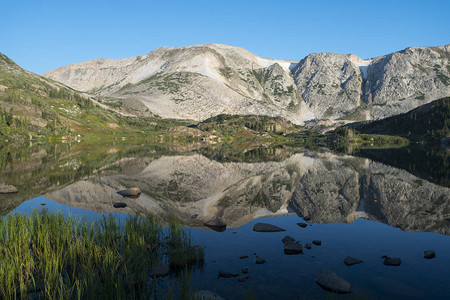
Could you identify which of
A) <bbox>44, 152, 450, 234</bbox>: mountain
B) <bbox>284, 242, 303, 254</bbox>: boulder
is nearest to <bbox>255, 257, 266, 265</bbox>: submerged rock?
<bbox>284, 242, 303, 254</bbox>: boulder

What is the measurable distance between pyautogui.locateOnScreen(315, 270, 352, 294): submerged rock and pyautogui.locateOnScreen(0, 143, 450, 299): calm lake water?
1.33 ft

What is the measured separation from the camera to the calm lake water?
15641 millimetres

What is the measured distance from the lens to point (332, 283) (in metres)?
14.7

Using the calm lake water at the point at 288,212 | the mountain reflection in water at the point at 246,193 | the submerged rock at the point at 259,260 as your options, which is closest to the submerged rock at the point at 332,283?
the calm lake water at the point at 288,212

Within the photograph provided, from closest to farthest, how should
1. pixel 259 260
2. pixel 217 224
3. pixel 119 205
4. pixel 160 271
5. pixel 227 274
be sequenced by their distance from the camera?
pixel 160 271 < pixel 227 274 < pixel 259 260 < pixel 217 224 < pixel 119 205

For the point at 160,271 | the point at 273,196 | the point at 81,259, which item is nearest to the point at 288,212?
the point at 273,196

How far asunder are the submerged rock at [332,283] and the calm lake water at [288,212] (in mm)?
404

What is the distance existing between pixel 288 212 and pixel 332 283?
53.3 ft

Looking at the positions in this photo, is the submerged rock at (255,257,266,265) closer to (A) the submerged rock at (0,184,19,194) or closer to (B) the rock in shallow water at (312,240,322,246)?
(B) the rock in shallow water at (312,240,322,246)

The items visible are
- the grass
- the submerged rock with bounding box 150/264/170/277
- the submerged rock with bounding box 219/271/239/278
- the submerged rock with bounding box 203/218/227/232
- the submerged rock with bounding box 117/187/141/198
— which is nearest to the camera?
the grass

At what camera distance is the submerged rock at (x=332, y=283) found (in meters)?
14.4

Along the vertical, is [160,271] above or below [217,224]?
above

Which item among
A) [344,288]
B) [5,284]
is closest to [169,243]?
[5,284]

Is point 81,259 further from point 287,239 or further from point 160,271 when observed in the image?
point 287,239
